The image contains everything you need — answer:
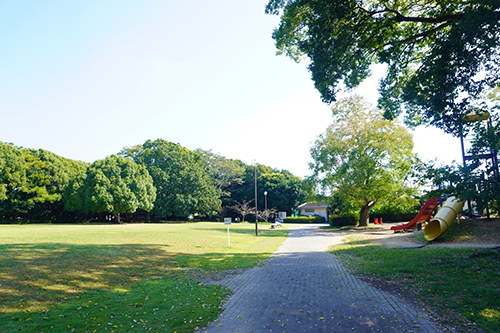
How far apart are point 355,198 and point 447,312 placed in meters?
22.4

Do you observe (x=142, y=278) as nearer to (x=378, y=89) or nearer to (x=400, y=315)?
(x=400, y=315)

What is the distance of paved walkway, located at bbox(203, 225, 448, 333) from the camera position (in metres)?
4.58

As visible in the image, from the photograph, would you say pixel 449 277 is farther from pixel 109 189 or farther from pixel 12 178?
pixel 12 178

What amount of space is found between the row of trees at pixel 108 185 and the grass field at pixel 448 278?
63.0 feet

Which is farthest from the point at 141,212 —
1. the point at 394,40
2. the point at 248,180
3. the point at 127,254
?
the point at 394,40

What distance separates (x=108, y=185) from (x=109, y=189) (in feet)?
1.62

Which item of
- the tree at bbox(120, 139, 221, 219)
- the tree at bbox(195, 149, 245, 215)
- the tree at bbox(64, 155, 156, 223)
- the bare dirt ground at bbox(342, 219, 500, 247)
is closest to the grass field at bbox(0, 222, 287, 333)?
the bare dirt ground at bbox(342, 219, 500, 247)

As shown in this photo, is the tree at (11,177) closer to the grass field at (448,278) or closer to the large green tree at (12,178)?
the large green tree at (12,178)

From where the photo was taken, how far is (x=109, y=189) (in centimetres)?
3362

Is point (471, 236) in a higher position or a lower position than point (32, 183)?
lower

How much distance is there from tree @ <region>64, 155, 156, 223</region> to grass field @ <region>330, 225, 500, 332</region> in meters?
29.0

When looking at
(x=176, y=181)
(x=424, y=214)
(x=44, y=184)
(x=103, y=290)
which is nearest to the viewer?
(x=103, y=290)

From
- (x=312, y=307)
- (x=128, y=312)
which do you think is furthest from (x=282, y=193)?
(x=128, y=312)

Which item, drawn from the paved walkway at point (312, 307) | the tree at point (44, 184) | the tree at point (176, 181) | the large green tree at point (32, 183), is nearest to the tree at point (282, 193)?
the tree at point (176, 181)
